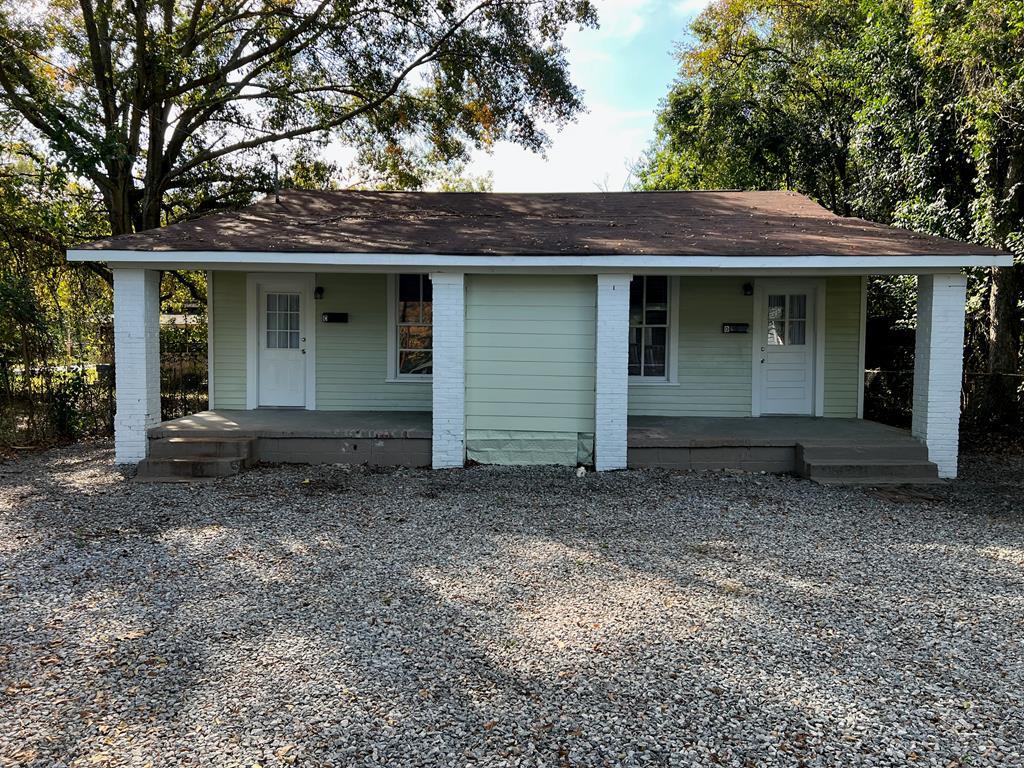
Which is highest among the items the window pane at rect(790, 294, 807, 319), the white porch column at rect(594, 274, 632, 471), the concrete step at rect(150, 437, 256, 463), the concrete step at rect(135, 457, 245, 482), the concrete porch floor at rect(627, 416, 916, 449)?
the window pane at rect(790, 294, 807, 319)

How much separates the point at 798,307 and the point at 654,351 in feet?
7.13

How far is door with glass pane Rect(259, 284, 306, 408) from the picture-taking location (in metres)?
9.40

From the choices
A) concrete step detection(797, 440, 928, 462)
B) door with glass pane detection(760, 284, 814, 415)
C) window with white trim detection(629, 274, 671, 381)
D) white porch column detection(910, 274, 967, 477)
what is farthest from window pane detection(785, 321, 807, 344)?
concrete step detection(797, 440, 928, 462)

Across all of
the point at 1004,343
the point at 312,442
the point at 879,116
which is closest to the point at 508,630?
the point at 312,442

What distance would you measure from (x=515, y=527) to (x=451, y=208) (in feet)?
19.1

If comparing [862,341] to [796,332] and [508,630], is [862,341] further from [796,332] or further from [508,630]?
[508,630]

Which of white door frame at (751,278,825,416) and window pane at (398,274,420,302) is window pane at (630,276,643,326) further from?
window pane at (398,274,420,302)

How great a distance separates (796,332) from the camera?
9336mm

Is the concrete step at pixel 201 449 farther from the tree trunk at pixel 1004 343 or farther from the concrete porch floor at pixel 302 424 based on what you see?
the tree trunk at pixel 1004 343

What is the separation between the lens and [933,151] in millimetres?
10656

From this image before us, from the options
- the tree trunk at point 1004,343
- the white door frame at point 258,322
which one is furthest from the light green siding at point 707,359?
the white door frame at point 258,322

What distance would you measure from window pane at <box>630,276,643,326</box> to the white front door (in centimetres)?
472

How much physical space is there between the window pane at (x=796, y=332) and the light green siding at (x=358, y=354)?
17.3ft

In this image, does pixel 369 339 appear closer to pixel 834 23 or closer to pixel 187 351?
pixel 187 351
